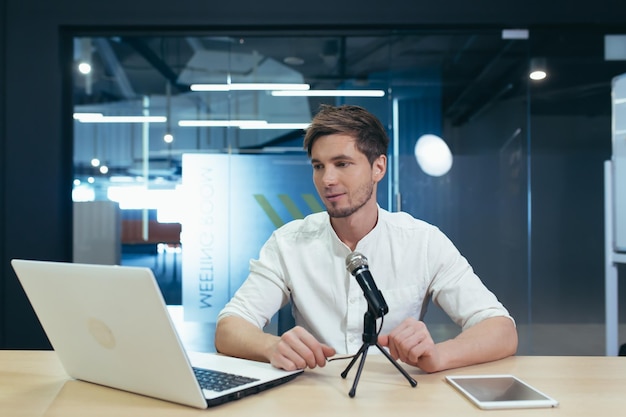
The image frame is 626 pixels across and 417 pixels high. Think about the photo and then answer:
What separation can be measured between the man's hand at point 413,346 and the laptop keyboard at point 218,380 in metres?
0.34

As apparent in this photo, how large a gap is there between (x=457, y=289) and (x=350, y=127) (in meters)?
0.62

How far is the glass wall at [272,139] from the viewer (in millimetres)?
4289

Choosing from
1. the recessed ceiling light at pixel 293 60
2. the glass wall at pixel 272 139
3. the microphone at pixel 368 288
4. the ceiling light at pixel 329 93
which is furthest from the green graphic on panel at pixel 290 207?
the microphone at pixel 368 288

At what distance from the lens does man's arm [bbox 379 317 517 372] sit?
135 centimetres

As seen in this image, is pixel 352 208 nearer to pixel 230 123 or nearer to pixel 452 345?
pixel 452 345

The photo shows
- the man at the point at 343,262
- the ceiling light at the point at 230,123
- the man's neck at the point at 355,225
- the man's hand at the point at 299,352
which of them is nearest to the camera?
the man's hand at the point at 299,352

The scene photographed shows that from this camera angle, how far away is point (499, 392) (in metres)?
1.20

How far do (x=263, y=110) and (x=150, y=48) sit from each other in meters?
0.96

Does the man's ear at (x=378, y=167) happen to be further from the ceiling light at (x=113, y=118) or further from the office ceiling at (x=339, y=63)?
the ceiling light at (x=113, y=118)

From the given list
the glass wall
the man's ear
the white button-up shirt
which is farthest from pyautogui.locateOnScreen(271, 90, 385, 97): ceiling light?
the white button-up shirt

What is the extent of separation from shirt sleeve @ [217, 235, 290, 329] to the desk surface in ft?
1.41

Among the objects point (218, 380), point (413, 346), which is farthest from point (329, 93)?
point (218, 380)

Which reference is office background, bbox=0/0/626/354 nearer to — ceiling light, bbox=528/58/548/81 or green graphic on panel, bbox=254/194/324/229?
ceiling light, bbox=528/58/548/81

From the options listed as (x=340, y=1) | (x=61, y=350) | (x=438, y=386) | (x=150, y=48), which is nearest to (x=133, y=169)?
(x=150, y=48)
